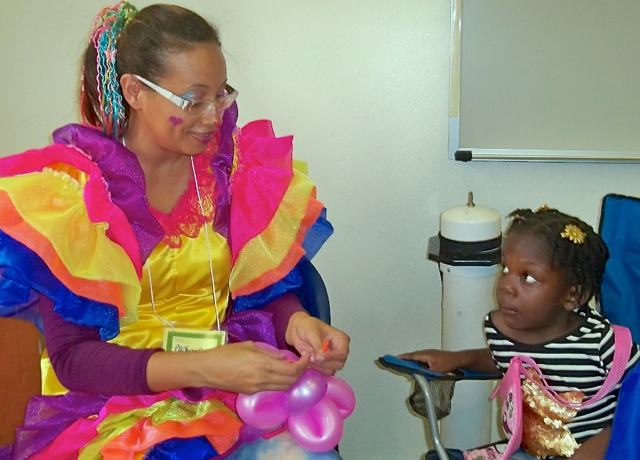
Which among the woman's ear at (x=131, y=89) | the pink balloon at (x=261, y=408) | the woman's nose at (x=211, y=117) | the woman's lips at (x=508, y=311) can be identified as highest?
the woman's ear at (x=131, y=89)

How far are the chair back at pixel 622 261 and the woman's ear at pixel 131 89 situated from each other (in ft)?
3.20

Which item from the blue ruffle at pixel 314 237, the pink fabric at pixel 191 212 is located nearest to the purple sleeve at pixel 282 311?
the blue ruffle at pixel 314 237

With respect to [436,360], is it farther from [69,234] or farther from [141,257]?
[69,234]

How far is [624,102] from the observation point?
1.62 metres

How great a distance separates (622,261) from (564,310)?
189mm

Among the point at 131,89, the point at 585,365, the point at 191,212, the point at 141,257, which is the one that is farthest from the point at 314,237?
the point at 585,365

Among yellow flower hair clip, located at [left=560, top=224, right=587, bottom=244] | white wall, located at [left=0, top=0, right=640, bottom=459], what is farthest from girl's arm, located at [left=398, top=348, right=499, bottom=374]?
white wall, located at [left=0, top=0, right=640, bottom=459]

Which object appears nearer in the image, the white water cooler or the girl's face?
the girl's face

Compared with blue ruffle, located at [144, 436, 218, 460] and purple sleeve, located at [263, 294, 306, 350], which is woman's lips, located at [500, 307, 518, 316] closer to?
purple sleeve, located at [263, 294, 306, 350]

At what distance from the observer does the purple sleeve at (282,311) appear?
1.38 metres

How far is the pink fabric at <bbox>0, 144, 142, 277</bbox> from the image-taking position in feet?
3.88

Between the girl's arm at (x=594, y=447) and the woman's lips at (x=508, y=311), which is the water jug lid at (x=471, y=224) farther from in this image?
the girl's arm at (x=594, y=447)

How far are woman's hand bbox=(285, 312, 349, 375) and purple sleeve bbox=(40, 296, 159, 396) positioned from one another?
292 millimetres

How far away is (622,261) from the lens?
4.50ft
